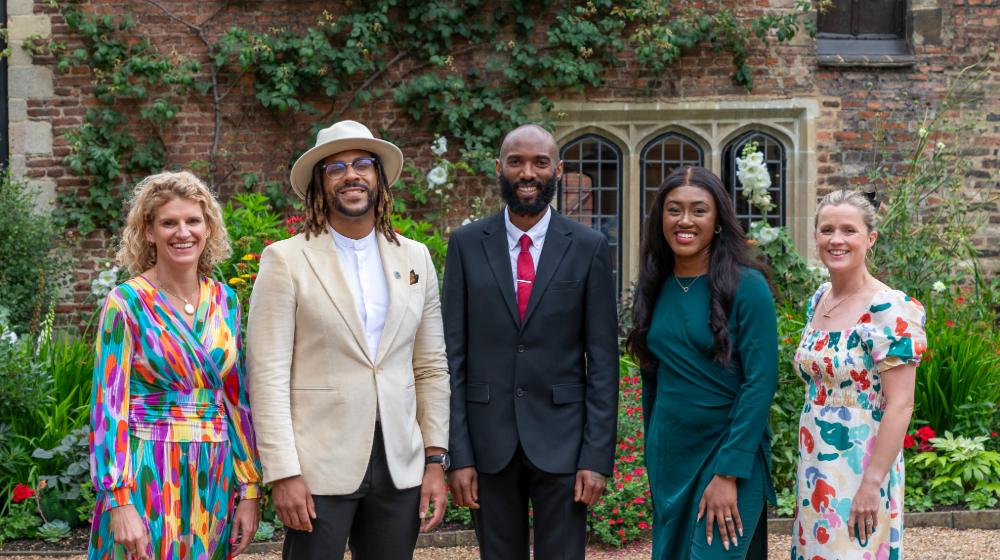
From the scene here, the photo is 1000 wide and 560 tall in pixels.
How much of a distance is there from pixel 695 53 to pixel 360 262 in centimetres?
568

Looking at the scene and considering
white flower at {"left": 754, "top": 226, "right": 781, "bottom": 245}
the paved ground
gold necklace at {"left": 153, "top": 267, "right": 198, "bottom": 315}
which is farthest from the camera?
white flower at {"left": 754, "top": 226, "right": 781, "bottom": 245}

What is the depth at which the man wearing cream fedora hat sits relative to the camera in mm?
2271

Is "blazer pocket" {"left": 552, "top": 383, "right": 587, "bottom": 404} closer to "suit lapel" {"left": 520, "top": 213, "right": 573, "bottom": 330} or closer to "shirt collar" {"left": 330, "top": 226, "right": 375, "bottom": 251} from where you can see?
"suit lapel" {"left": 520, "top": 213, "right": 573, "bottom": 330}

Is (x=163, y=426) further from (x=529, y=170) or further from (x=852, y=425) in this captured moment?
(x=852, y=425)

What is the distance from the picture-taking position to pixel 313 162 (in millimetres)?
2502

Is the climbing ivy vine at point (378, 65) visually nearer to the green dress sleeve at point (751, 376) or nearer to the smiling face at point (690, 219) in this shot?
the smiling face at point (690, 219)

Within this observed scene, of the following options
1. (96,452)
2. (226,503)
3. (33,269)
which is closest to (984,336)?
(226,503)

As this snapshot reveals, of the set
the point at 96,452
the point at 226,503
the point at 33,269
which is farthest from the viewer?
the point at 33,269

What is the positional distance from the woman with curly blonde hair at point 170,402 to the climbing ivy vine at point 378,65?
4.76 metres

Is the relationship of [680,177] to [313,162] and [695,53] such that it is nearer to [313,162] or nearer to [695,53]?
→ [313,162]

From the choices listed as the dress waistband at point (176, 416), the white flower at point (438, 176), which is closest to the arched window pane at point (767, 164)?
the white flower at point (438, 176)

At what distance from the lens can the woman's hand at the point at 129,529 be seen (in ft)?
6.70

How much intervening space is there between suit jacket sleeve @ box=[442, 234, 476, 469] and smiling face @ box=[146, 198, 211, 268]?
77cm

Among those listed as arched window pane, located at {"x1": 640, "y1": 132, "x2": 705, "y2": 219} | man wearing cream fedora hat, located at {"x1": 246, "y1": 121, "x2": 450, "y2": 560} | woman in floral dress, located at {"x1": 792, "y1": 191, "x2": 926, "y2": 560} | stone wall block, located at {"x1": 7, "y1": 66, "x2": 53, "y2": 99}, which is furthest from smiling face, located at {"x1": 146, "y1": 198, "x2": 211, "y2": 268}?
stone wall block, located at {"x1": 7, "y1": 66, "x2": 53, "y2": 99}
